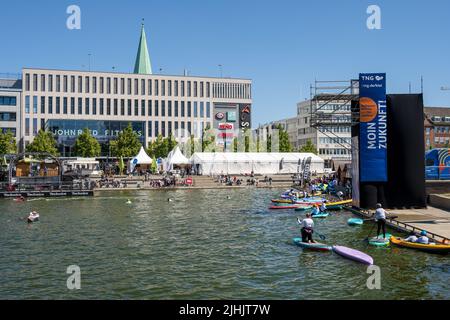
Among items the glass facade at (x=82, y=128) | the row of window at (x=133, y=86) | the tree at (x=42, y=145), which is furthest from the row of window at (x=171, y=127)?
the tree at (x=42, y=145)

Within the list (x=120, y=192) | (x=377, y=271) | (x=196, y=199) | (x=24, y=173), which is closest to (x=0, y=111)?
(x=24, y=173)

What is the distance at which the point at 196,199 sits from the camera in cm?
5641

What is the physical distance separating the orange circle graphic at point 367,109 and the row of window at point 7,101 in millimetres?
106321

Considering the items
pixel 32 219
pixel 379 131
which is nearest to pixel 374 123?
pixel 379 131

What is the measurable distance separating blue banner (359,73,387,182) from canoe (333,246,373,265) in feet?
51.1

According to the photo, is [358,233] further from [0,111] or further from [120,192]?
[0,111]

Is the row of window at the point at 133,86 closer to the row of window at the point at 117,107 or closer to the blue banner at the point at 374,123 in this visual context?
the row of window at the point at 117,107

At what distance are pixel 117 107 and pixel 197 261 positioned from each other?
112m

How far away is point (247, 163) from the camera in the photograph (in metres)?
92.1

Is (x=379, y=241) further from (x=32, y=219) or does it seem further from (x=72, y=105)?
(x=72, y=105)

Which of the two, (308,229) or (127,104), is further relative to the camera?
(127,104)

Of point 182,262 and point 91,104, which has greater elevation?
point 91,104

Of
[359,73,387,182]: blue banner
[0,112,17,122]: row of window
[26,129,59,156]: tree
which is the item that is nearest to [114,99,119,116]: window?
[0,112,17,122]: row of window
